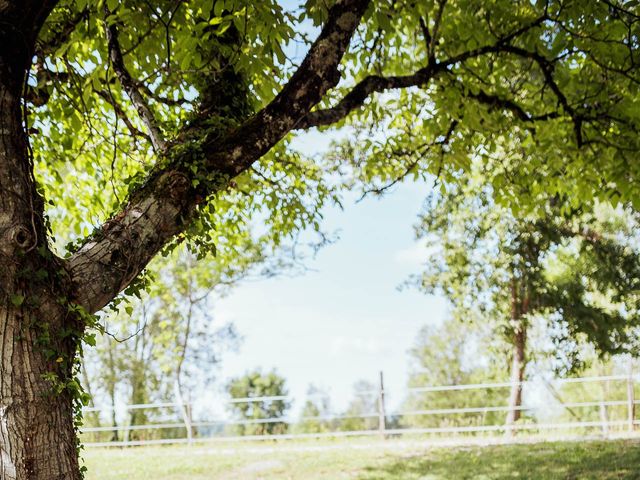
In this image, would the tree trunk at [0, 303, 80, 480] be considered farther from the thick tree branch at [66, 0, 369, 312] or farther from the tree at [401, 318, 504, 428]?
the tree at [401, 318, 504, 428]

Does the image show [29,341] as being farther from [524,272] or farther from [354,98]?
[524,272]

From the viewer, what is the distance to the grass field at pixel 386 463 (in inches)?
290

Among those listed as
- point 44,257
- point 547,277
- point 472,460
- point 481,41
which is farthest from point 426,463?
point 547,277

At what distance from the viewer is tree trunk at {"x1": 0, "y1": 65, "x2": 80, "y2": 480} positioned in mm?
2381

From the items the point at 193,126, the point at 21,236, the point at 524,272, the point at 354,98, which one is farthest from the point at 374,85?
the point at 524,272

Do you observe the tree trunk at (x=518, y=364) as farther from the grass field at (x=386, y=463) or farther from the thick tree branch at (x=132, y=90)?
the thick tree branch at (x=132, y=90)

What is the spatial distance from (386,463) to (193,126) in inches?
259

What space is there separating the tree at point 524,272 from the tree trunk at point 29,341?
38.5ft

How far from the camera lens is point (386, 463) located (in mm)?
8570

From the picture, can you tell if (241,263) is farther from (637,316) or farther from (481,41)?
(481,41)

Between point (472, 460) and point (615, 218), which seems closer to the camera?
point (472, 460)

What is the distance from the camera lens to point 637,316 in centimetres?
1405

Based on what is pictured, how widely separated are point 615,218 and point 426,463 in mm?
9263

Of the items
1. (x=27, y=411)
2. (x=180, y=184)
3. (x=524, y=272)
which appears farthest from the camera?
(x=524, y=272)
